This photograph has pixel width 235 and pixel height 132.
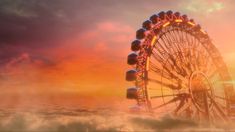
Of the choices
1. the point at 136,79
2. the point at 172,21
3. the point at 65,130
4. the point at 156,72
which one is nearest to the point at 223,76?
the point at 172,21

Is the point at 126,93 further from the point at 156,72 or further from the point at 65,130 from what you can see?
the point at 65,130

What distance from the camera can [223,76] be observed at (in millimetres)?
38500

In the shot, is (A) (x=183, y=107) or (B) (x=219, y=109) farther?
(B) (x=219, y=109)

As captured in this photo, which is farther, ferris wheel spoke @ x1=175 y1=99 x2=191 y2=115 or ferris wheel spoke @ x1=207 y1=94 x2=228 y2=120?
ferris wheel spoke @ x1=207 y1=94 x2=228 y2=120

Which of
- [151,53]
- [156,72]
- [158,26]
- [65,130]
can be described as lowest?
[65,130]

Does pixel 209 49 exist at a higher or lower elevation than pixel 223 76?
higher

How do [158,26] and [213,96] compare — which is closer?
[158,26]

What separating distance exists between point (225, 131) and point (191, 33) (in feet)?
42.8

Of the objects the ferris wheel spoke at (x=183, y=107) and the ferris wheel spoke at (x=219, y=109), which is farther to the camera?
the ferris wheel spoke at (x=219, y=109)

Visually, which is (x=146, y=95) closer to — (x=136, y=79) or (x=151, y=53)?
(x=136, y=79)

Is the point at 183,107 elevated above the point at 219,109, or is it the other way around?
the point at 183,107

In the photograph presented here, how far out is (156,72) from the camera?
28.6 meters

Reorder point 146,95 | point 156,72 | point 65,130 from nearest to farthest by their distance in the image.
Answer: point 146,95, point 156,72, point 65,130

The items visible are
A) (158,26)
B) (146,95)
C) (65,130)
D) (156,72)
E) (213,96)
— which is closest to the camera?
(146,95)
